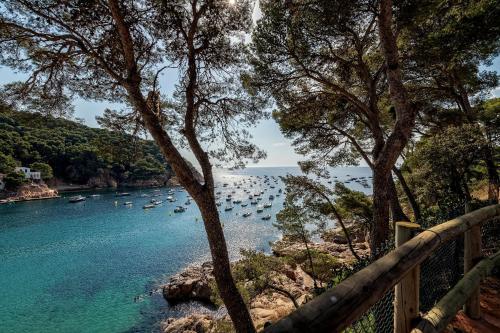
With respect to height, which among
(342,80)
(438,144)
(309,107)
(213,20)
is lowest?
(438,144)

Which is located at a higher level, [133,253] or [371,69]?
[371,69]

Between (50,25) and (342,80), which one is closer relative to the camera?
(50,25)

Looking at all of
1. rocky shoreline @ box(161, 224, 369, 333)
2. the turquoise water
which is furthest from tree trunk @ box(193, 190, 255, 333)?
the turquoise water

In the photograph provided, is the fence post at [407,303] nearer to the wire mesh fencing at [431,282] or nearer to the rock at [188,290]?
the wire mesh fencing at [431,282]

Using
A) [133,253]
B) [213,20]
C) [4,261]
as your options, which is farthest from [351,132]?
[4,261]

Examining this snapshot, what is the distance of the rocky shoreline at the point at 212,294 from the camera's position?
11930 mm

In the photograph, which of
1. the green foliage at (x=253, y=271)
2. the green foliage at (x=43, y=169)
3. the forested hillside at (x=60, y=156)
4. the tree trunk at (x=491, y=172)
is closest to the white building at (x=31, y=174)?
the green foliage at (x=43, y=169)

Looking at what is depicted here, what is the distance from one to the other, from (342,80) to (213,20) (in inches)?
161

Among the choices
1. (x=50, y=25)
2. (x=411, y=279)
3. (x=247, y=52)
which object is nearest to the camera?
(x=411, y=279)

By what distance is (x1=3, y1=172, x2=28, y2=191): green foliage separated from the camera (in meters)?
48.8

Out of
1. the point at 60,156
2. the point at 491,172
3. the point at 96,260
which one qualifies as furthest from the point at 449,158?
the point at 60,156

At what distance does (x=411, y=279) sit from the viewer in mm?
1742

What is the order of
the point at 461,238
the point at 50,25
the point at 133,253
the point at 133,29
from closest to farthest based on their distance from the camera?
the point at 461,238 → the point at 50,25 → the point at 133,29 → the point at 133,253

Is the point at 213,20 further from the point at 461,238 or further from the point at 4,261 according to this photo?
the point at 4,261
